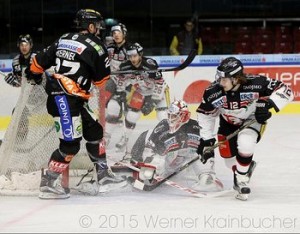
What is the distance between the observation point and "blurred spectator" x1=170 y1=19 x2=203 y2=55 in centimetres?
Result: 912

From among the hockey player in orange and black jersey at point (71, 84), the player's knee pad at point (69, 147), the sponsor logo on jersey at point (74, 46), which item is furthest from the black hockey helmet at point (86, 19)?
the player's knee pad at point (69, 147)

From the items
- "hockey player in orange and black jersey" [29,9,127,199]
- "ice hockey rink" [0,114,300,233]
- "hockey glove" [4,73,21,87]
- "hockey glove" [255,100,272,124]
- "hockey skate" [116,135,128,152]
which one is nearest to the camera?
"ice hockey rink" [0,114,300,233]

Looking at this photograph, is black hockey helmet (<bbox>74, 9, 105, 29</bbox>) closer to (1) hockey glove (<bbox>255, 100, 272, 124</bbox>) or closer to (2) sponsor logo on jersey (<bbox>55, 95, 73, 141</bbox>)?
(2) sponsor logo on jersey (<bbox>55, 95, 73, 141</bbox>)

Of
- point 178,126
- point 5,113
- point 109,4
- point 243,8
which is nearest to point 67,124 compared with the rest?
point 178,126

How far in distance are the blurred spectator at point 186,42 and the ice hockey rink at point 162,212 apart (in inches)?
171

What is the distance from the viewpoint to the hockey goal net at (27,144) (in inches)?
175

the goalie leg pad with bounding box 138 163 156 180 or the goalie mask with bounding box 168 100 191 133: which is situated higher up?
the goalie mask with bounding box 168 100 191 133

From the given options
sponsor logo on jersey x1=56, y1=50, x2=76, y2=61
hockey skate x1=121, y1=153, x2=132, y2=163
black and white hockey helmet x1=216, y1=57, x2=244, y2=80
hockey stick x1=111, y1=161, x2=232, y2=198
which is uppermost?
sponsor logo on jersey x1=56, y1=50, x2=76, y2=61

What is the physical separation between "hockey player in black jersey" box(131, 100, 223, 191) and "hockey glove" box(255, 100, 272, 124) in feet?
1.97

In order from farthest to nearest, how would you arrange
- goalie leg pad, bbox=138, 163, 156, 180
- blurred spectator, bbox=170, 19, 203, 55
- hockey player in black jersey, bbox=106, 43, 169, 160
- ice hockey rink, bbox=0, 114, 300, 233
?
blurred spectator, bbox=170, 19, 203, 55, hockey player in black jersey, bbox=106, 43, 169, 160, goalie leg pad, bbox=138, 163, 156, 180, ice hockey rink, bbox=0, 114, 300, 233

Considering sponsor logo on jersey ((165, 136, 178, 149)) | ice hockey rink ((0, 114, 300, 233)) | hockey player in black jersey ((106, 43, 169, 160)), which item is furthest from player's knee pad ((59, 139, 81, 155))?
hockey player in black jersey ((106, 43, 169, 160))

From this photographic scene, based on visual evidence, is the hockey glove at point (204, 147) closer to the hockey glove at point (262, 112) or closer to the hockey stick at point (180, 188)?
the hockey stick at point (180, 188)

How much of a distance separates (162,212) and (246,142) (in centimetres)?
66

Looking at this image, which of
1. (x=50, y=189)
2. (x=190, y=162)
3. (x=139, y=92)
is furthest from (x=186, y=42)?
(x=50, y=189)
